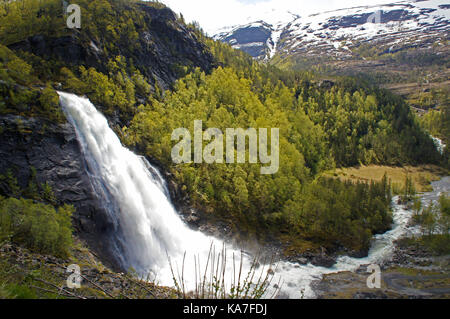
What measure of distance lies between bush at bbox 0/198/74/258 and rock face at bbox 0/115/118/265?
19.0 ft

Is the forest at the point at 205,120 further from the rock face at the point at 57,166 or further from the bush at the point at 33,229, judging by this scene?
the rock face at the point at 57,166

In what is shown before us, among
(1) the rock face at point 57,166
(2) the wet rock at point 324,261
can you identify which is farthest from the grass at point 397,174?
(1) the rock face at point 57,166

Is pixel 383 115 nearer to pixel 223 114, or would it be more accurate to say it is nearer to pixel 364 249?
pixel 223 114

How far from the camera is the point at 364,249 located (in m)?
40.9

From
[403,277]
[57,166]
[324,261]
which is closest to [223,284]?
→ [57,166]

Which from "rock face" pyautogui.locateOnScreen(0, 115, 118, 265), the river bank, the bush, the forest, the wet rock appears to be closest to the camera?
the bush

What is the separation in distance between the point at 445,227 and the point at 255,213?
29.8 metres

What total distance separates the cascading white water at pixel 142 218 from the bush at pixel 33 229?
8.42 m

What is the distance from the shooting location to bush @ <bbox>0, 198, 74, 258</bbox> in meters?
17.0

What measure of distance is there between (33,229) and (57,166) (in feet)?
34.1

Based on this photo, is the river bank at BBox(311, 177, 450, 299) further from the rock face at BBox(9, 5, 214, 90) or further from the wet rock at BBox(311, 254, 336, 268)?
the rock face at BBox(9, 5, 214, 90)

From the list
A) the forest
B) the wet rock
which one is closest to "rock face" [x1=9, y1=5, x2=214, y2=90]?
the forest

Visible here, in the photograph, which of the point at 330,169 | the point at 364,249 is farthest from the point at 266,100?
the point at 364,249

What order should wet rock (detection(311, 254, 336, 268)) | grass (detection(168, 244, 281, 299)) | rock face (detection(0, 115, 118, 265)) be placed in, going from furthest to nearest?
wet rock (detection(311, 254, 336, 268)) < rock face (detection(0, 115, 118, 265)) < grass (detection(168, 244, 281, 299))
